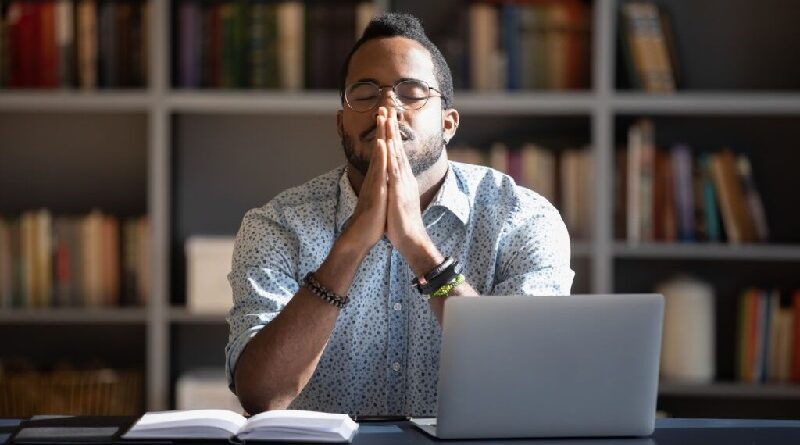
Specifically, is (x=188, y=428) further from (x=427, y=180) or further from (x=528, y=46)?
(x=528, y=46)

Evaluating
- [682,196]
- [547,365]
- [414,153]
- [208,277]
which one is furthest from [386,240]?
[682,196]

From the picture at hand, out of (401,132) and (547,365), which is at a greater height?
(401,132)

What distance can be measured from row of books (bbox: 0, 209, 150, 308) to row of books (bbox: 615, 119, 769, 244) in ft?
4.41

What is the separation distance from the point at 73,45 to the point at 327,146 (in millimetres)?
780

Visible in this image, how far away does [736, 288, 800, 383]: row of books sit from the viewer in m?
3.54

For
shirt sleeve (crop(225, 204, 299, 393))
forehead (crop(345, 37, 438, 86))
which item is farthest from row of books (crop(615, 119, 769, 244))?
shirt sleeve (crop(225, 204, 299, 393))

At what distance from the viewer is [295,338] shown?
212 cm

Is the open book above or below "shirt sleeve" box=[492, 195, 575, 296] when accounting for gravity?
below

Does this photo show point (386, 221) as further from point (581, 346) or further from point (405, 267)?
point (581, 346)

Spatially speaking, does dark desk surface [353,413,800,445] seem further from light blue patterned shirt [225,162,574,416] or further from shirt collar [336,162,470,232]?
shirt collar [336,162,470,232]

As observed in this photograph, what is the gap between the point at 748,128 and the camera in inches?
148

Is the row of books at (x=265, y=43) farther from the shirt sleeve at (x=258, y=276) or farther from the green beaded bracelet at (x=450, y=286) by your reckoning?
the green beaded bracelet at (x=450, y=286)

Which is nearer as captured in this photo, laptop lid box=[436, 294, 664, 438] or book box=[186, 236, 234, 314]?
laptop lid box=[436, 294, 664, 438]

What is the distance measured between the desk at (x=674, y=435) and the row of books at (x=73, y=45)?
188 centimetres
